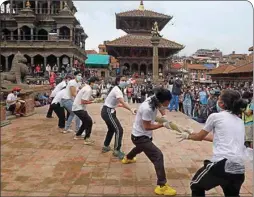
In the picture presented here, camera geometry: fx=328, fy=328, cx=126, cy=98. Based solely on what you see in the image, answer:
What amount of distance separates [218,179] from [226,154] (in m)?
0.26

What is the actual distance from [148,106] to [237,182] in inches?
60.9

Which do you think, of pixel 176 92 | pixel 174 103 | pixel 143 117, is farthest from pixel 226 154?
pixel 174 103

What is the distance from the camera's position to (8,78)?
13.2m

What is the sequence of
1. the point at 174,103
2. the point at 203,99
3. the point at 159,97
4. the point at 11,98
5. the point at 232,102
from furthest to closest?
the point at 174,103 < the point at 203,99 < the point at 11,98 < the point at 159,97 < the point at 232,102

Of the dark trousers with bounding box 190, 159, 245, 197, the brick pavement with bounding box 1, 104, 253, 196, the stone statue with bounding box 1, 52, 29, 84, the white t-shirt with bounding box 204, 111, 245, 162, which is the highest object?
the stone statue with bounding box 1, 52, 29, 84

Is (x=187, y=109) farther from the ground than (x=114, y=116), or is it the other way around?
(x=114, y=116)

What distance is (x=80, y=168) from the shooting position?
5.35 meters

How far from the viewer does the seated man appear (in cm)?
1050

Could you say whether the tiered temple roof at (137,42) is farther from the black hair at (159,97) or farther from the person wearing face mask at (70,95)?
the black hair at (159,97)

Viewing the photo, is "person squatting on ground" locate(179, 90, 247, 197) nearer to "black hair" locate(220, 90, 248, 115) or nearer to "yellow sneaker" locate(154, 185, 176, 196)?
"black hair" locate(220, 90, 248, 115)

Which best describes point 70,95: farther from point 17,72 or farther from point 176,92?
point 176,92

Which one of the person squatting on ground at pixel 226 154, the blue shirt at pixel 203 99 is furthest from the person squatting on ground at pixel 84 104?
the blue shirt at pixel 203 99

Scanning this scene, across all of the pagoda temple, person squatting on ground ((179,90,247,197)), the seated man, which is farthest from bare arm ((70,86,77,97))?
the pagoda temple

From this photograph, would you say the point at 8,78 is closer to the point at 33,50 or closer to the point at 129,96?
the point at 129,96
